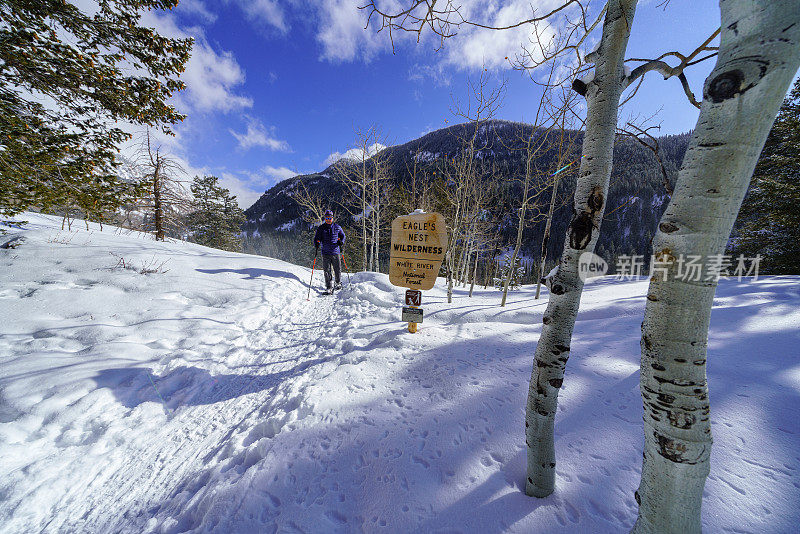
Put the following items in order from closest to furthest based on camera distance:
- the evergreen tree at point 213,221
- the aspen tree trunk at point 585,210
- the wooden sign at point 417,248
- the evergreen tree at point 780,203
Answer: the aspen tree trunk at point 585,210
the wooden sign at point 417,248
the evergreen tree at point 780,203
the evergreen tree at point 213,221

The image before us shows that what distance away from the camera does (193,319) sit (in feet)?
15.4

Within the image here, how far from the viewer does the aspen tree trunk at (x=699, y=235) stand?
2.56ft

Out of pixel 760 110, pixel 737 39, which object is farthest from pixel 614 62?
pixel 760 110

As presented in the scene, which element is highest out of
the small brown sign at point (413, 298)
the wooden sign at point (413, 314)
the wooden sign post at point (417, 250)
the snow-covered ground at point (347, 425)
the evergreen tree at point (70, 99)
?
the evergreen tree at point (70, 99)

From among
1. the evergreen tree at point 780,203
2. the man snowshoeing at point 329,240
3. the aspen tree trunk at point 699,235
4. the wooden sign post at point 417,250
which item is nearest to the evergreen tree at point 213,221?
the man snowshoeing at point 329,240

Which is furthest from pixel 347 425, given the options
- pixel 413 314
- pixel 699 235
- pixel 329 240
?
pixel 329 240

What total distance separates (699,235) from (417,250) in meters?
2.94

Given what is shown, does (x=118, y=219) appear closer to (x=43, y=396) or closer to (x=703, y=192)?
(x=43, y=396)

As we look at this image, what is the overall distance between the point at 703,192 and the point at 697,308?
420mm

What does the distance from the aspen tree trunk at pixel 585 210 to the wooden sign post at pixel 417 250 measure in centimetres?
223

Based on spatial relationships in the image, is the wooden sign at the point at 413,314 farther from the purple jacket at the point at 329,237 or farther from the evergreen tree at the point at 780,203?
the evergreen tree at the point at 780,203

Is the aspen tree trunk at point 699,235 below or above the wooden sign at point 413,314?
above

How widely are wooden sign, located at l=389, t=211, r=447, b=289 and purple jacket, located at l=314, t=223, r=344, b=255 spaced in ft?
13.5

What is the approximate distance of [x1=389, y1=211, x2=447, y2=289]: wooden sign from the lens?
3.62 m
